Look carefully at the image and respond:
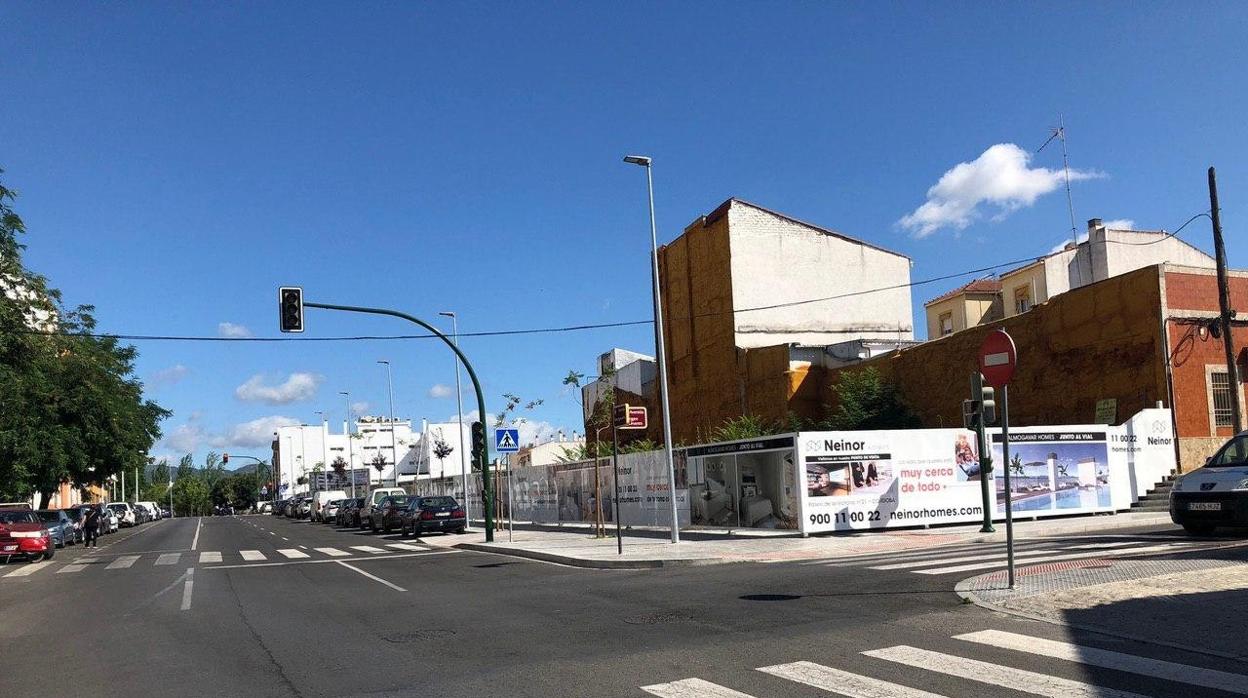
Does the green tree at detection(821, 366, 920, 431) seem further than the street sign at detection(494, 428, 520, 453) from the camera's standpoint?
Yes

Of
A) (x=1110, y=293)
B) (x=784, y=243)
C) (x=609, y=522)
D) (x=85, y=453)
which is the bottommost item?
(x=609, y=522)

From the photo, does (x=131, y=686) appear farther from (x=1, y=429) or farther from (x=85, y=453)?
(x=85, y=453)

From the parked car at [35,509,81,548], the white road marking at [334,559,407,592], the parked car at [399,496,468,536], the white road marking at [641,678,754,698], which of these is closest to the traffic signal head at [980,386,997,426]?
the white road marking at [641,678,754,698]

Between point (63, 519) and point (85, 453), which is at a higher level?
point (85, 453)

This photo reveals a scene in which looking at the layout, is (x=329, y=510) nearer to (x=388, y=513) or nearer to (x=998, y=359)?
(x=388, y=513)

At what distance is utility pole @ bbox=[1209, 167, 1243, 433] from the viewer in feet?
79.9

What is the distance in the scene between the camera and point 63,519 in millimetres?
37312

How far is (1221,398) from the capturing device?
85.5 ft

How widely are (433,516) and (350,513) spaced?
1594 cm

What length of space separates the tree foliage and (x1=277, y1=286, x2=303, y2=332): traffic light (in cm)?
1520

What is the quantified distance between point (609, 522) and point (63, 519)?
23.3 m

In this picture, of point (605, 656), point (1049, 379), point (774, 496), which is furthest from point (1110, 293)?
point (605, 656)

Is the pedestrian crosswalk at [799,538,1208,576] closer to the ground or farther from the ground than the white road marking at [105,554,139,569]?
farther from the ground

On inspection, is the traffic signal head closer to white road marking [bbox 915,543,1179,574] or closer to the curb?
white road marking [bbox 915,543,1179,574]
